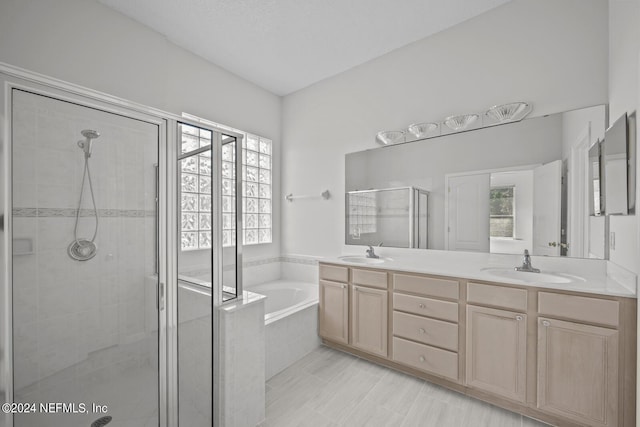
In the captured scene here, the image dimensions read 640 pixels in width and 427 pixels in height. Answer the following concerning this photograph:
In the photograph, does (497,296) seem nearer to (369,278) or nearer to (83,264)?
(369,278)

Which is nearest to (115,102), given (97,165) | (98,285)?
(97,165)

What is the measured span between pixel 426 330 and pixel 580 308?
0.89 meters

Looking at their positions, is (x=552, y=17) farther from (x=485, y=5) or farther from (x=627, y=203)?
(x=627, y=203)

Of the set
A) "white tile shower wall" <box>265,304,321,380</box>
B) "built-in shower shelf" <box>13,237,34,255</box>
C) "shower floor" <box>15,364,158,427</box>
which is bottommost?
"white tile shower wall" <box>265,304,321,380</box>

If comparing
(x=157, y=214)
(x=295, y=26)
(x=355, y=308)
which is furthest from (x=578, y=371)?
(x=295, y=26)

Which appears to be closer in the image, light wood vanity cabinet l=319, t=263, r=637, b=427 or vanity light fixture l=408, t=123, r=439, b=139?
light wood vanity cabinet l=319, t=263, r=637, b=427

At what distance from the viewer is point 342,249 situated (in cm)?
304

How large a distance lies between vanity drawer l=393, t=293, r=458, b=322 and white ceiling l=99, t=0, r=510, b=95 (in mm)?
2262

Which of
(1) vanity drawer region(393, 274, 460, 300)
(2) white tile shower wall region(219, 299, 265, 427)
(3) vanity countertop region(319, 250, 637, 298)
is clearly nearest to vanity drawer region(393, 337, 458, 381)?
(1) vanity drawer region(393, 274, 460, 300)

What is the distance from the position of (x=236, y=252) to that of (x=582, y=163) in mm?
2332

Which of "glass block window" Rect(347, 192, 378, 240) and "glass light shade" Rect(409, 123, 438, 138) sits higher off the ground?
"glass light shade" Rect(409, 123, 438, 138)

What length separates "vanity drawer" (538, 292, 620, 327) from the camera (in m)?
1.42

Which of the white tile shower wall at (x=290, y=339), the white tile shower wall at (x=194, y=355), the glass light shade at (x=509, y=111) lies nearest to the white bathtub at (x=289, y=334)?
the white tile shower wall at (x=290, y=339)

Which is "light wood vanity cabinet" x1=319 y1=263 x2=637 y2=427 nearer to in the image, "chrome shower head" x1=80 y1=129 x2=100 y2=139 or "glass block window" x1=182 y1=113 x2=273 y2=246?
"glass block window" x1=182 y1=113 x2=273 y2=246
